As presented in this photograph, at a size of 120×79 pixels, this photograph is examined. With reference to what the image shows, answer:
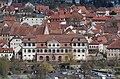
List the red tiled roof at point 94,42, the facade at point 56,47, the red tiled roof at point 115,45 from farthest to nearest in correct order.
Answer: the red tiled roof at point 94,42, the red tiled roof at point 115,45, the facade at point 56,47

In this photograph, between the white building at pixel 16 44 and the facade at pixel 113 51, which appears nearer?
the facade at pixel 113 51

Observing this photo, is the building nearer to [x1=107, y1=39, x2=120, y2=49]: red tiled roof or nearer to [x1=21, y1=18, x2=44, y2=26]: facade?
[x1=21, y1=18, x2=44, y2=26]: facade

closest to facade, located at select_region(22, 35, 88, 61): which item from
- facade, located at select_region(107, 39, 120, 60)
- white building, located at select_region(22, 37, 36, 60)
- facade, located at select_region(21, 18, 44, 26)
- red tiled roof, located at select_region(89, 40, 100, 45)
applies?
white building, located at select_region(22, 37, 36, 60)

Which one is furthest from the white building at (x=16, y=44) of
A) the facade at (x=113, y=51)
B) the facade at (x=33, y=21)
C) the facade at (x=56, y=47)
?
the facade at (x=33, y=21)

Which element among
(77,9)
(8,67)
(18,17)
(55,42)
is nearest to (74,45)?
(55,42)

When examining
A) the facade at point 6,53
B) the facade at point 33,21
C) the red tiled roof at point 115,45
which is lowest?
the facade at point 33,21

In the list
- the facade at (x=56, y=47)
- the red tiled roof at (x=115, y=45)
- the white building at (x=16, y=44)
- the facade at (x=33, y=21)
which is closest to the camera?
the facade at (x=56, y=47)

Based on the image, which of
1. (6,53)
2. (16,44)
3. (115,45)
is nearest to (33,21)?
(16,44)

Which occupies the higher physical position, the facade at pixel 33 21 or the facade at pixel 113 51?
the facade at pixel 113 51

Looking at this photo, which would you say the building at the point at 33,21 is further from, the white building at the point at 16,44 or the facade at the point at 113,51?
the facade at the point at 113,51

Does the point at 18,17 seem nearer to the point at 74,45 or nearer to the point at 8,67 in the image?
the point at 74,45

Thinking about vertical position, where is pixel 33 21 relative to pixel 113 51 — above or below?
below

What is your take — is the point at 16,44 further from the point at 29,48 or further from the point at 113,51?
the point at 113,51
